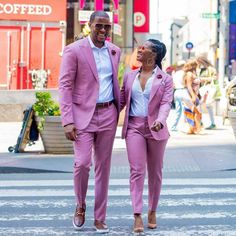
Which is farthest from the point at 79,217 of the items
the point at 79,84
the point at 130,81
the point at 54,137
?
the point at 54,137

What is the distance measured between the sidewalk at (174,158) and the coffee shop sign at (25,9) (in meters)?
10.8

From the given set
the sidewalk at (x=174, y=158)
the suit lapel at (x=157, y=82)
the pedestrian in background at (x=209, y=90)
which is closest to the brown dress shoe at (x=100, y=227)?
the suit lapel at (x=157, y=82)

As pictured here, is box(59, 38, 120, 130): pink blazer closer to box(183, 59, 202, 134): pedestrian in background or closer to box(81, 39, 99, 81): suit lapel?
box(81, 39, 99, 81): suit lapel

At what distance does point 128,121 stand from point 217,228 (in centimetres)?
128

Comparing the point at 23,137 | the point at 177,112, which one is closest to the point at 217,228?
the point at 23,137

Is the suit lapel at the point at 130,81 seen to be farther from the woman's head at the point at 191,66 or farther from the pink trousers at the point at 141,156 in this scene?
the woman's head at the point at 191,66

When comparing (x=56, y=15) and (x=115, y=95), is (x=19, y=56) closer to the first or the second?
(x=56, y=15)

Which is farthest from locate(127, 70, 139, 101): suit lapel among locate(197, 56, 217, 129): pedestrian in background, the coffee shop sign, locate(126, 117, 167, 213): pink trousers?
the coffee shop sign

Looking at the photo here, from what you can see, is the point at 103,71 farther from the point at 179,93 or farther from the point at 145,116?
Result: the point at 179,93

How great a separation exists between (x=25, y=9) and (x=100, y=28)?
20.9 meters

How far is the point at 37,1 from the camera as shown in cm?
2808

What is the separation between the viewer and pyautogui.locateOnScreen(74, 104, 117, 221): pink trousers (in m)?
7.25

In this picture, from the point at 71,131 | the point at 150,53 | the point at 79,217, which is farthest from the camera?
the point at 150,53

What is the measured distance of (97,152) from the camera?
24.2 ft
